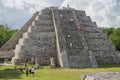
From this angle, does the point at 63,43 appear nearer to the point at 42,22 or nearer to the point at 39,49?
the point at 39,49

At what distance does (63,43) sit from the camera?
48.1 metres

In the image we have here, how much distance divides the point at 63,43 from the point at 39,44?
399cm

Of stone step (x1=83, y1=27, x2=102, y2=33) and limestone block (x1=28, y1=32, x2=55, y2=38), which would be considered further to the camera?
stone step (x1=83, y1=27, x2=102, y2=33)

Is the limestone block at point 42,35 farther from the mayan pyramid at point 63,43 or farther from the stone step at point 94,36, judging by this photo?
the stone step at point 94,36

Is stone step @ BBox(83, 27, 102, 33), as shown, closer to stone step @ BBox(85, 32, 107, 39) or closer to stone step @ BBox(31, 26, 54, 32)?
stone step @ BBox(85, 32, 107, 39)

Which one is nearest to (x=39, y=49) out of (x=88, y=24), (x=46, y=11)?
(x=46, y=11)

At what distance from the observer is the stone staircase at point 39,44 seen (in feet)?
159

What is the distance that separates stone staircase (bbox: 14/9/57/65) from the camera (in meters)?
48.5

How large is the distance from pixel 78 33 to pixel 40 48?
21.0 ft

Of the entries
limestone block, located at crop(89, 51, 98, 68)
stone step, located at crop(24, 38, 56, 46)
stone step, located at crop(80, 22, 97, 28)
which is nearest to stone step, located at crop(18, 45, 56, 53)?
stone step, located at crop(24, 38, 56, 46)

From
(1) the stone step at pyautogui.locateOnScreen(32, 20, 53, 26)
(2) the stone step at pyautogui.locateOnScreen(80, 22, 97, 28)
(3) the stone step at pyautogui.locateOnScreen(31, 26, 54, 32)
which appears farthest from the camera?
(2) the stone step at pyautogui.locateOnScreen(80, 22, 97, 28)

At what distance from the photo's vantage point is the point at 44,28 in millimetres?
51750

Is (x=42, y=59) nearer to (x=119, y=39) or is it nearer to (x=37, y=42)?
(x=37, y=42)

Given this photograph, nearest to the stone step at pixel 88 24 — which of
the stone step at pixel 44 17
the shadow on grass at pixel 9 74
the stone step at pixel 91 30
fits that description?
the stone step at pixel 91 30
